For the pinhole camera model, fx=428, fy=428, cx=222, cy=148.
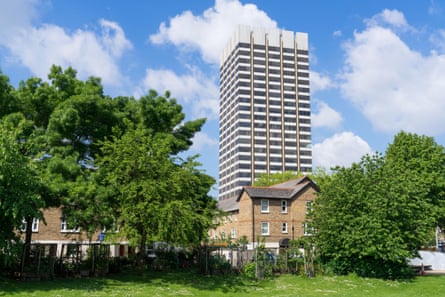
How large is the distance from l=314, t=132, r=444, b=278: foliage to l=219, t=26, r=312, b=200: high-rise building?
9770 cm

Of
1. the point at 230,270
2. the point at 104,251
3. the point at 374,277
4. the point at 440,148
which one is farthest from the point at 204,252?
the point at 440,148

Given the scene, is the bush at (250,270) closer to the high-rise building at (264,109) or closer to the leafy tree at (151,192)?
the leafy tree at (151,192)

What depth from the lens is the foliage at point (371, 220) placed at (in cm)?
2889

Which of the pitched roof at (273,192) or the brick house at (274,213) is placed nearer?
the brick house at (274,213)

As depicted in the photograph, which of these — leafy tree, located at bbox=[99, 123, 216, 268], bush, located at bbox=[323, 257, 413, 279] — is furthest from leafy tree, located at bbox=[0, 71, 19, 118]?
bush, located at bbox=[323, 257, 413, 279]

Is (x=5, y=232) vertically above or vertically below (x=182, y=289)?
above

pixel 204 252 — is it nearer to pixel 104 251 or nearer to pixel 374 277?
pixel 104 251

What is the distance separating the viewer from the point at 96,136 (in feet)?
98.2

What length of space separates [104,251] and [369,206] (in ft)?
60.7

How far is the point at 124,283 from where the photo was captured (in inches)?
958

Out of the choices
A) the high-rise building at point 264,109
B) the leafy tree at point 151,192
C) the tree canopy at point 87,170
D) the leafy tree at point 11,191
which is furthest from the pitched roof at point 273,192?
the high-rise building at point 264,109

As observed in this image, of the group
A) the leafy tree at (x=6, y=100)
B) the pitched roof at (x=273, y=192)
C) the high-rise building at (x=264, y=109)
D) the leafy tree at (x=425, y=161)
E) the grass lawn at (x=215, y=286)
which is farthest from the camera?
the high-rise building at (x=264, y=109)

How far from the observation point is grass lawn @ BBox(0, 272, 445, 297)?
20781 mm

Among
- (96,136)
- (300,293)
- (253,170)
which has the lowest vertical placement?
(300,293)
